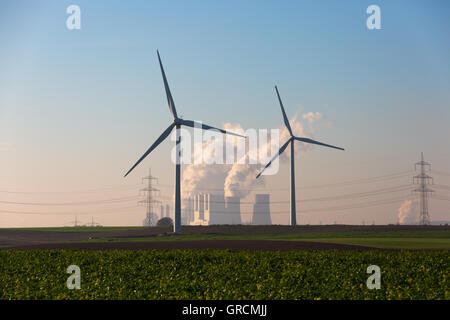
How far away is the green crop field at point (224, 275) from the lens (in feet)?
93.0

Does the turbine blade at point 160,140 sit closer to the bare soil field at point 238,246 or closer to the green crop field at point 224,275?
the bare soil field at point 238,246

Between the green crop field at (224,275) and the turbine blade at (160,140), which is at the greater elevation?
the turbine blade at (160,140)

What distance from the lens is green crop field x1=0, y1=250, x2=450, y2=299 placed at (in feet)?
93.0

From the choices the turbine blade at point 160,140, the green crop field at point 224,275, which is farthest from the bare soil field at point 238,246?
the turbine blade at point 160,140

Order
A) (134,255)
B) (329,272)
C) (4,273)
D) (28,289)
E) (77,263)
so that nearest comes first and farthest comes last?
(28,289) < (329,272) < (4,273) < (77,263) < (134,255)

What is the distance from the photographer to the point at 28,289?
30.2 m

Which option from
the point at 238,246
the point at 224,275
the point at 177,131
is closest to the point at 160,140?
the point at 177,131

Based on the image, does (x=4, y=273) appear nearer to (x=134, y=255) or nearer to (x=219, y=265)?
(x=134, y=255)

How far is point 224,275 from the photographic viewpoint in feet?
114

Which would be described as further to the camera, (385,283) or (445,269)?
(445,269)
